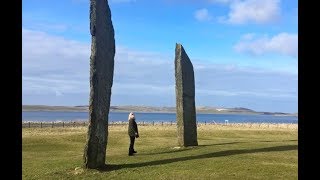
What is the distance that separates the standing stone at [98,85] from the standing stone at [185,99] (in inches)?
291

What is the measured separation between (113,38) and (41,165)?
6.08m

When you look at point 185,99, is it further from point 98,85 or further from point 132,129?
point 98,85

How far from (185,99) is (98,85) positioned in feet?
26.5

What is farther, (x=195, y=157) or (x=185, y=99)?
(x=185, y=99)

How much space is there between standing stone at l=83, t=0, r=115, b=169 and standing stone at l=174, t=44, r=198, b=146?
291 inches

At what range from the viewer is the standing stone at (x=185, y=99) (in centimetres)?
2331

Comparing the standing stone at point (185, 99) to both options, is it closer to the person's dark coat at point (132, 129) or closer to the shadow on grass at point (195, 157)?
the person's dark coat at point (132, 129)

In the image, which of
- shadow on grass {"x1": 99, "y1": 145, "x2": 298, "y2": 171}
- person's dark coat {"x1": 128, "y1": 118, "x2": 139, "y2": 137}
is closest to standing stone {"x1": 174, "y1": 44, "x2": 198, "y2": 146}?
person's dark coat {"x1": 128, "y1": 118, "x2": 139, "y2": 137}

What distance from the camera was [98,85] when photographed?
53.7 ft

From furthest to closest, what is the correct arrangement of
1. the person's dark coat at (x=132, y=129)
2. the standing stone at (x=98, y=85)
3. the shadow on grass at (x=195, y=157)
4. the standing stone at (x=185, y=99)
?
the standing stone at (x=185, y=99), the person's dark coat at (x=132, y=129), the shadow on grass at (x=195, y=157), the standing stone at (x=98, y=85)

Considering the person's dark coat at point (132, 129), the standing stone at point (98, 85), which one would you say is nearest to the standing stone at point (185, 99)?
the person's dark coat at point (132, 129)

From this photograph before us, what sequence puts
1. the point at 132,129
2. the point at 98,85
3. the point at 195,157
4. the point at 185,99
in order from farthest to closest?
the point at 185,99 → the point at 132,129 → the point at 195,157 → the point at 98,85

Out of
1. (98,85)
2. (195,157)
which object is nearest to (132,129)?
(195,157)
